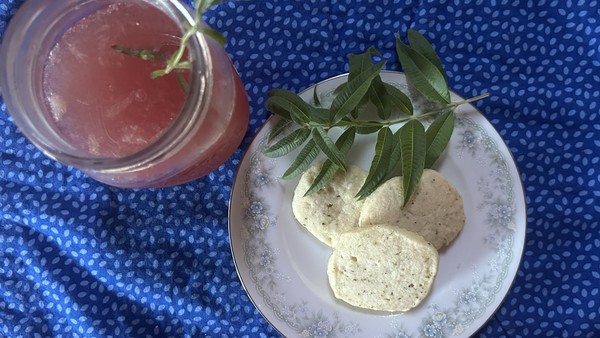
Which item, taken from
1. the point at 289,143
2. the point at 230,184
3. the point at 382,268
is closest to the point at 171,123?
the point at 289,143

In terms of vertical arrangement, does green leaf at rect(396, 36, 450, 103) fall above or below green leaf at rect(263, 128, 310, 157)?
above

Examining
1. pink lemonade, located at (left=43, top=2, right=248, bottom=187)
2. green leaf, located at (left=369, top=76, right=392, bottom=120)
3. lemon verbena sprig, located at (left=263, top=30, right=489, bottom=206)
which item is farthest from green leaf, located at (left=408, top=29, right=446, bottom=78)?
pink lemonade, located at (left=43, top=2, right=248, bottom=187)

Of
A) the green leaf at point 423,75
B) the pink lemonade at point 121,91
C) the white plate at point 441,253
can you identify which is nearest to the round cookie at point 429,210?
the white plate at point 441,253

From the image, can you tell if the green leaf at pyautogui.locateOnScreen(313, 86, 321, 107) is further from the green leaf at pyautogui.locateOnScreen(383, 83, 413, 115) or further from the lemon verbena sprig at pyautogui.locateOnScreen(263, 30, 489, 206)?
the green leaf at pyautogui.locateOnScreen(383, 83, 413, 115)

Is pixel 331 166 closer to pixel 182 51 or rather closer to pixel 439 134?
pixel 439 134

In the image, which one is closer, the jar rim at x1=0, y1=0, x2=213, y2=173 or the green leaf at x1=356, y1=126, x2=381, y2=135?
the jar rim at x1=0, y1=0, x2=213, y2=173

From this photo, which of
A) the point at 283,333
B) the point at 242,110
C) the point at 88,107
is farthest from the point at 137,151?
the point at 283,333

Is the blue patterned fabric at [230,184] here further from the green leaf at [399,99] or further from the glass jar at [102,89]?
the glass jar at [102,89]
